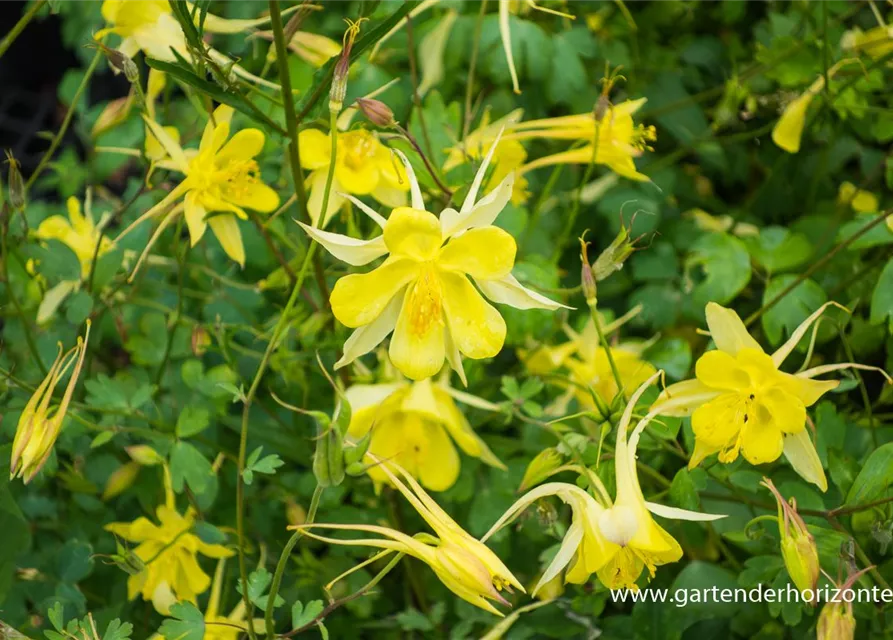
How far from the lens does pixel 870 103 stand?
47.8 inches

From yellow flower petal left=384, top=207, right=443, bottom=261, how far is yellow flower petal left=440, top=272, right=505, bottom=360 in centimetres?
5

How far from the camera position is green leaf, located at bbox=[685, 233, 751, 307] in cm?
107

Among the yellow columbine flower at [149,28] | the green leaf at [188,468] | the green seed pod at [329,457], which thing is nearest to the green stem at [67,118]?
the yellow columbine flower at [149,28]

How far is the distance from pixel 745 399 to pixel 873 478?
0.15 m

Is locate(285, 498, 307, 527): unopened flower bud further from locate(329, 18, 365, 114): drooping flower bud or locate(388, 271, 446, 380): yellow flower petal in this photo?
locate(329, 18, 365, 114): drooping flower bud

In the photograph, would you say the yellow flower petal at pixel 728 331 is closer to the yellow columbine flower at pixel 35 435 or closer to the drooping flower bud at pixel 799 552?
the drooping flower bud at pixel 799 552

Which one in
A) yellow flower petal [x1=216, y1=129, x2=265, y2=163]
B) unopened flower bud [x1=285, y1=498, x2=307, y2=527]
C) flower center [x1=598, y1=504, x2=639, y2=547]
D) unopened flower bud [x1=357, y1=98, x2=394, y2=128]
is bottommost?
unopened flower bud [x1=285, y1=498, x2=307, y2=527]

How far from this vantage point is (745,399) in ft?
2.43

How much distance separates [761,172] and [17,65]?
1882mm

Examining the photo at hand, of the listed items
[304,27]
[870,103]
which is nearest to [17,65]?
[304,27]

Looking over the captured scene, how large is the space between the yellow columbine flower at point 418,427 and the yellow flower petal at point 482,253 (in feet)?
0.76

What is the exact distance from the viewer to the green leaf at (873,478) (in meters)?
0.78

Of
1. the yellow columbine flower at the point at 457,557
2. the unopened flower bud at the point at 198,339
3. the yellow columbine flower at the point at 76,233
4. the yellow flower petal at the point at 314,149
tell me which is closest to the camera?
the yellow columbine flower at the point at 457,557

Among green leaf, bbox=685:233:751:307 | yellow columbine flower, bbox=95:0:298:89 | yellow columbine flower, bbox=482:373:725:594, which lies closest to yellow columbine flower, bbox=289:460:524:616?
yellow columbine flower, bbox=482:373:725:594
